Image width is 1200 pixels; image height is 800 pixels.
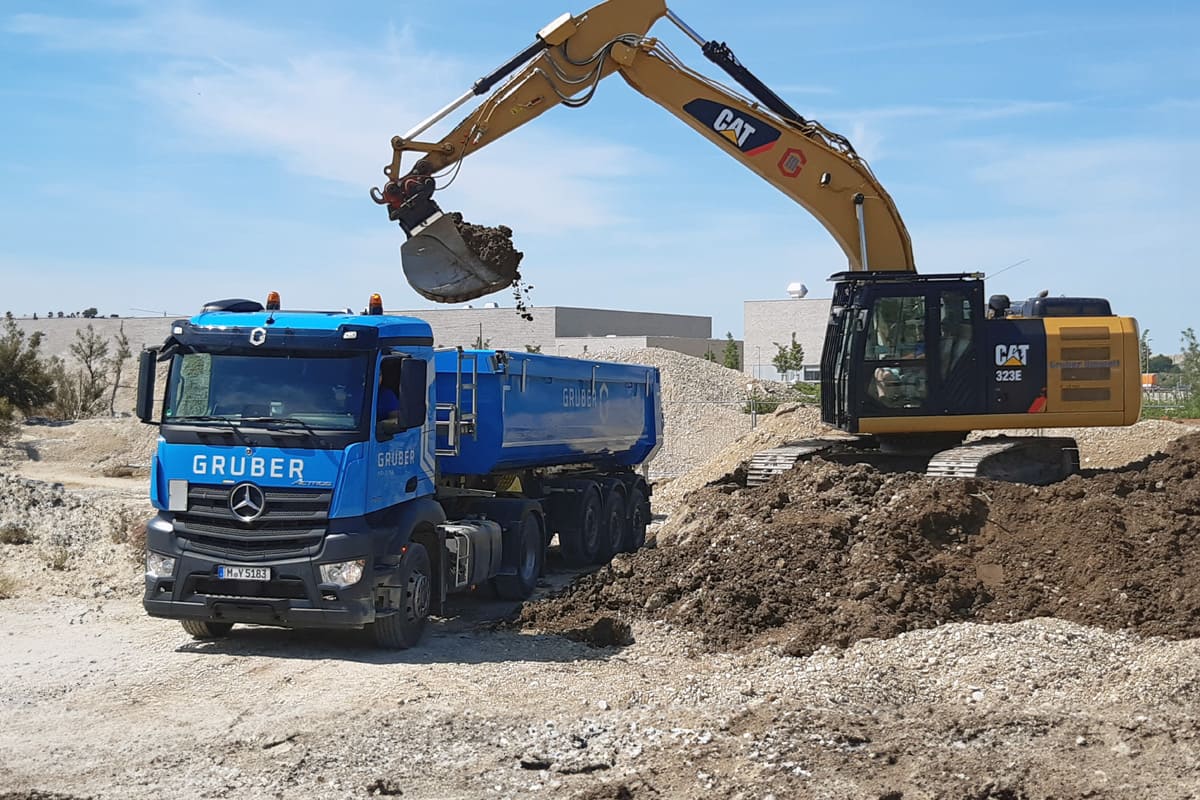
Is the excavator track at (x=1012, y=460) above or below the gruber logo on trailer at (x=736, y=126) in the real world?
below

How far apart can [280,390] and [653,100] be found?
742 centimetres

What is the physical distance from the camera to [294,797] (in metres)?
7.11

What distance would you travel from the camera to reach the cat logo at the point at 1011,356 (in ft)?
49.9

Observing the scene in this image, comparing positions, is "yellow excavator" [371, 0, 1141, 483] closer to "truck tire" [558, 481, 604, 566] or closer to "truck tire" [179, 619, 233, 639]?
"truck tire" [558, 481, 604, 566]

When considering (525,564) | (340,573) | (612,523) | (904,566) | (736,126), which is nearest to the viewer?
(340,573)

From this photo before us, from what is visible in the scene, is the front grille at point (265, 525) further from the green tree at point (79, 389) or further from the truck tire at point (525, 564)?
the green tree at point (79, 389)

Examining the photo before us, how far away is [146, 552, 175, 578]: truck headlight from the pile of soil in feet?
10.8

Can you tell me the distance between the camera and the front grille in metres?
10.0

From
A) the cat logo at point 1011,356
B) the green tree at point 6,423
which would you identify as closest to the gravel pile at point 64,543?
the cat logo at point 1011,356

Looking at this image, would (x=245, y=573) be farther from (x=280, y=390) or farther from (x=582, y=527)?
(x=582, y=527)

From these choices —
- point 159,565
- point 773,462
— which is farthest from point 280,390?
point 773,462

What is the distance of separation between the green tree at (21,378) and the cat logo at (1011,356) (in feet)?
103

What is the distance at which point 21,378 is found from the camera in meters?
38.8

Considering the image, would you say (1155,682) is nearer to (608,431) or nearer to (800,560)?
(800,560)
